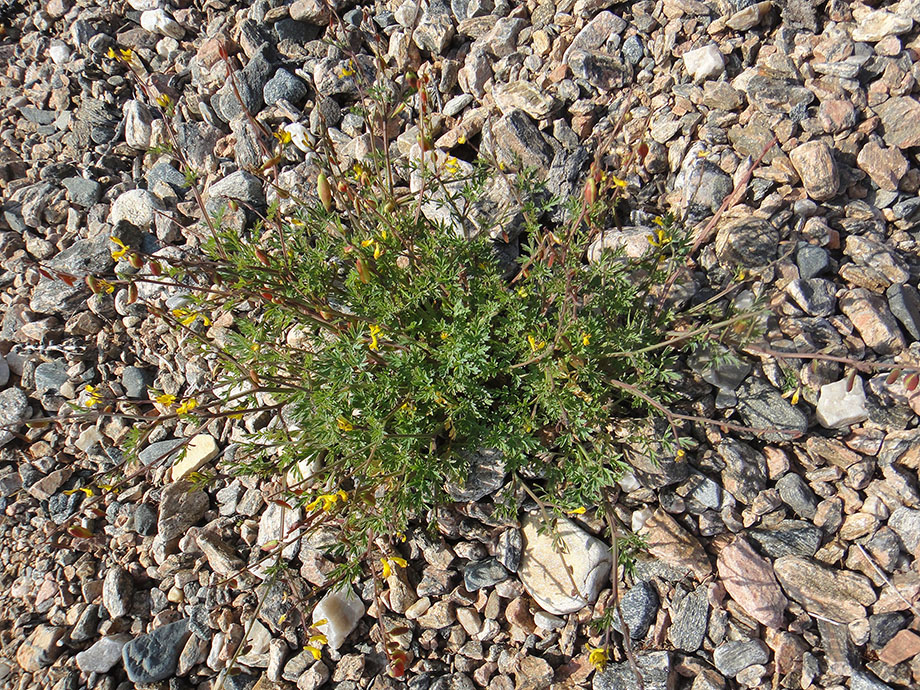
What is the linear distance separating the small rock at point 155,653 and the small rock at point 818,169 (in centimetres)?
414

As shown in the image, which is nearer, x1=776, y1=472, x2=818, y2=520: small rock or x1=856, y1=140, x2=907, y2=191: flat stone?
x1=776, y1=472, x2=818, y2=520: small rock

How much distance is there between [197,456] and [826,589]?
11.1ft

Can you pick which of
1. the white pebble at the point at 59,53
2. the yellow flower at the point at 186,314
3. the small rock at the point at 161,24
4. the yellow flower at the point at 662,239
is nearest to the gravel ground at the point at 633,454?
the yellow flower at the point at 662,239

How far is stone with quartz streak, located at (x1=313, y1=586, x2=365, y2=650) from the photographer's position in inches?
126

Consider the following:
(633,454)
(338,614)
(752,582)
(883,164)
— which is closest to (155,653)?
(338,614)

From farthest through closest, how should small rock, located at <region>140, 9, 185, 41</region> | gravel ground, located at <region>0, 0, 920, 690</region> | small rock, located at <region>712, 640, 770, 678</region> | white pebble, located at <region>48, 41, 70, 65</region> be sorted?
white pebble, located at <region>48, 41, 70, 65</region>, small rock, located at <region>140, 9, 185, 41</region>, gravel ground, located at <region>0, 0, 920, 690</region>, small rock, located at <region>712, 640, 770, 678</region>

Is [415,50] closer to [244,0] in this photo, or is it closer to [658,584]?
[244,0]

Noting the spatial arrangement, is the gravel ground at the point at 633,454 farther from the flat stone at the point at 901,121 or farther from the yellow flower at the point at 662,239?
the yellow flower at the point at 662,239

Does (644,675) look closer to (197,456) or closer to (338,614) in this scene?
(338,614)

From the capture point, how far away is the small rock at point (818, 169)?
3.50 meters

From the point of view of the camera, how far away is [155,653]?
333 cm

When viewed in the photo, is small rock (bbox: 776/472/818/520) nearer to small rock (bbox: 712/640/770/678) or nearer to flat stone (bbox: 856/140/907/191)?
small rock (bbox: 712/640/770/678)

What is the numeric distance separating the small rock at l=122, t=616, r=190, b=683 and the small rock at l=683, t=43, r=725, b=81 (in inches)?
170

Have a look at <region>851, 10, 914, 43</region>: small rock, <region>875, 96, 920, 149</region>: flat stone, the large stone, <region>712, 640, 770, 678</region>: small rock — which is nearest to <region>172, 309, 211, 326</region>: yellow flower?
the large stone
